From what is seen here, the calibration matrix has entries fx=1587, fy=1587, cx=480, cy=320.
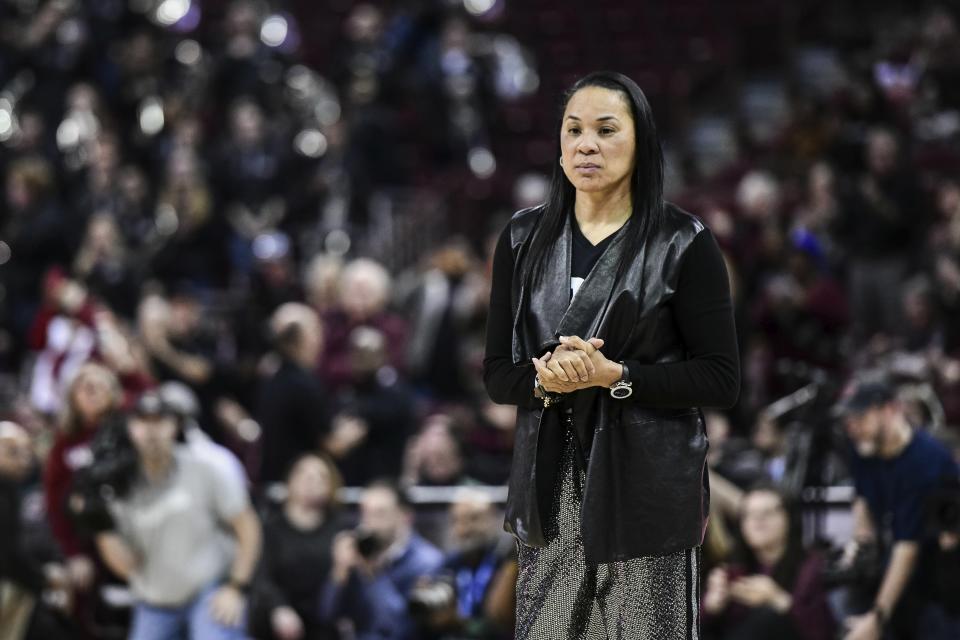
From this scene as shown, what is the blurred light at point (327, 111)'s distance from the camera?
13.7m

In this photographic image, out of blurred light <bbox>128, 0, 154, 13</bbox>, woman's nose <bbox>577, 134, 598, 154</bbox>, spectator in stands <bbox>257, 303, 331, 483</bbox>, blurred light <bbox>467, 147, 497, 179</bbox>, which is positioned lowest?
spectator in stands <bbox>257, 303, 331, 483</bbox>

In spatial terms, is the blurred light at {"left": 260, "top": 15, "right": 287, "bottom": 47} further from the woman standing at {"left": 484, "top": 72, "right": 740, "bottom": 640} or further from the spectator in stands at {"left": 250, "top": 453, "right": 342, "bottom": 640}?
the woman standing at {"left": 484, "top": 72, "right": 740, "bottom": 640}

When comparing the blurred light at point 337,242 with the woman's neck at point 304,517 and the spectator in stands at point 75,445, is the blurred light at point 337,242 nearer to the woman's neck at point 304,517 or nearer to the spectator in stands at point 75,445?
the spectator in stands at point 75,445

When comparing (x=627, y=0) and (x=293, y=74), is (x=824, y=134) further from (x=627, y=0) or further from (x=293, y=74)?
(x=293, y=74)

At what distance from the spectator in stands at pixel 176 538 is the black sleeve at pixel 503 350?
13.0ft

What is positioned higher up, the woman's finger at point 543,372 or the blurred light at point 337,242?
the blurred light at point 337,242

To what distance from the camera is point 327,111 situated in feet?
45.6

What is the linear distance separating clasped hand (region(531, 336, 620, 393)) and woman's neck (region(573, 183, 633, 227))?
0.33 metres

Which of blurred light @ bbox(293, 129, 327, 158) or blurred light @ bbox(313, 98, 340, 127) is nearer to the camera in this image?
blurred light @ bbox(293, 129, 327, 158)

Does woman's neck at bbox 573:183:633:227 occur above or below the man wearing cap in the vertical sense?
above

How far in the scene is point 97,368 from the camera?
25.2 ft

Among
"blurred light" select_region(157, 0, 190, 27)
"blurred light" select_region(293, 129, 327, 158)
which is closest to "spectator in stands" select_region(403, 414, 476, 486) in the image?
"blurred light" select_region(293, 129, 327, 158)

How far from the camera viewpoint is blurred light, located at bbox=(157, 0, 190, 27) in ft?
49.3

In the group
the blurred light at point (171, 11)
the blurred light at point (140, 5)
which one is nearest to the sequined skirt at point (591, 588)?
the blurred light at point (140, 5)
